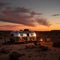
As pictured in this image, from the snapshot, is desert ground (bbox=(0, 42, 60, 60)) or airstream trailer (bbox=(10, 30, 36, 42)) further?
airstream trailer (bbox=(10, 30, 36, 42))

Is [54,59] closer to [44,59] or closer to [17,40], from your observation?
[44,59]

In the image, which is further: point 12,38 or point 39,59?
point 12,38

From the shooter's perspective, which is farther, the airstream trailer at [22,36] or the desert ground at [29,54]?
the airstream trailer at [22,36]

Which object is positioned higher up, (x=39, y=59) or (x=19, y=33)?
(x=19, y=33)

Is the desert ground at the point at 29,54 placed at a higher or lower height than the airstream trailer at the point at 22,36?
lower

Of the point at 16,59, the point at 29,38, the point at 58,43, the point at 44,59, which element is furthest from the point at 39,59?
the point at 29,38

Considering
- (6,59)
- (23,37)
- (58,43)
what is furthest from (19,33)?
(6,59)

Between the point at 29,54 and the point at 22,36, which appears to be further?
the point at 22,36

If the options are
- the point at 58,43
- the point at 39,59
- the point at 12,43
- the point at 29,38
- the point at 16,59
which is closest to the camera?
the point at 16,59

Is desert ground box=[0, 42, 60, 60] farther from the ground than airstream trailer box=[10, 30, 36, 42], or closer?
closer

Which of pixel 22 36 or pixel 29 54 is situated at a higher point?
pixel 22 36

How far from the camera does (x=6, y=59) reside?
17766mm

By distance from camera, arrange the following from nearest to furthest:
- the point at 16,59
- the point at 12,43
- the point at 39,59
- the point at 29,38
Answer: the point at 16,59 < the point at 39,59 < the point at 12,43 < the point at 29,38

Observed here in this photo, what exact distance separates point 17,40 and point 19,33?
5.72 ft
